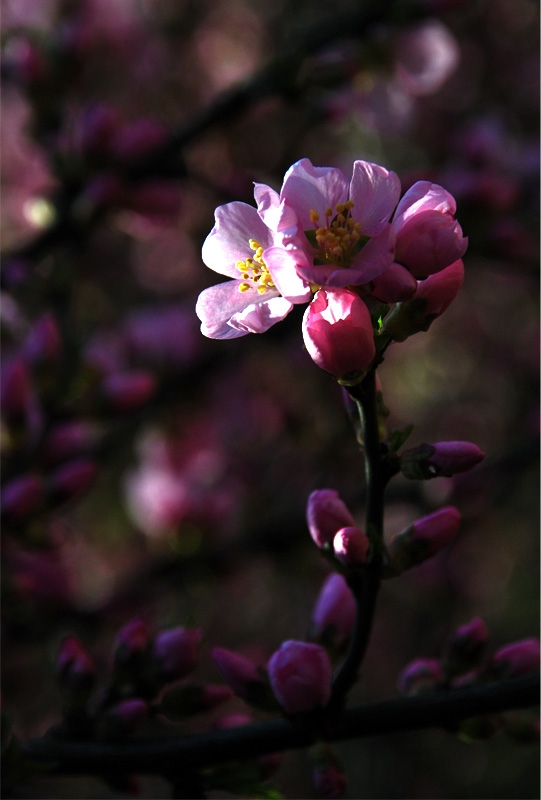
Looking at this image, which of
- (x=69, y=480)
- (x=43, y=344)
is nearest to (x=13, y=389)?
(x=43, y=344)

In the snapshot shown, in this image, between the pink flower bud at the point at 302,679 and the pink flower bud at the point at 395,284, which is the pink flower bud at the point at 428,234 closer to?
the pink flower bud at the point at 395,284

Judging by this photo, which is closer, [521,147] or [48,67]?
[48,67]

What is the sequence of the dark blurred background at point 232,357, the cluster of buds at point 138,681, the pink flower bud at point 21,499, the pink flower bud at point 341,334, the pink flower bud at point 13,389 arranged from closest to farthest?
the pink flower bud at point 341,334, the cluster of buds at point 138,681, the pink flower bud at point 21,499, the pink flower bud at point 13,389, the dark blurred background at point 232,357

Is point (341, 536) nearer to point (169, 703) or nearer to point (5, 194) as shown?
point (169, 703)

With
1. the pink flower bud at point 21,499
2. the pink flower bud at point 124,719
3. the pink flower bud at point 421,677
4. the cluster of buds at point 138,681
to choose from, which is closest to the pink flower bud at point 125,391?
the pink flower bud at point 21,499

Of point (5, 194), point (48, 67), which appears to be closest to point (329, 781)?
point (48, 67)

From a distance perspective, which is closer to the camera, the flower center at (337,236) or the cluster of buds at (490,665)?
the flower center at (337,236)

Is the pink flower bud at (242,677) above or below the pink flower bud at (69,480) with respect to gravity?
above
